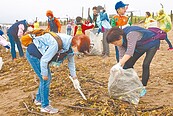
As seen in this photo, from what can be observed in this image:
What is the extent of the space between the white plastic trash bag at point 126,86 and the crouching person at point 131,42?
0.14 meters

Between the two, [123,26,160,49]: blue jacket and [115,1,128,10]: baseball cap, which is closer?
[123,26,160,49]: blue jacket

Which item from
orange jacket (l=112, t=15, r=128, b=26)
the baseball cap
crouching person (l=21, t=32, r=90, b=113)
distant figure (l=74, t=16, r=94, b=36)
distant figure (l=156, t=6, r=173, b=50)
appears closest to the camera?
crouching person (l=21, t=32, r=90, b=113)

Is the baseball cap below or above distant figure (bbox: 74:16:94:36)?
above

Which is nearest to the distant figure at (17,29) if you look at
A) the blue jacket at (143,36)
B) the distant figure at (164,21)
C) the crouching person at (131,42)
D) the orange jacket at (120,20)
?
the orange jacket at (120,20)

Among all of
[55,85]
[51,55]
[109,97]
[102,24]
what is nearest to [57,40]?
[51,55]

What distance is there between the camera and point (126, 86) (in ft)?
14.8

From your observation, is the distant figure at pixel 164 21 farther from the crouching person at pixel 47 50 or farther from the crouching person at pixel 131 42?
the crouching person at pixel 47 50

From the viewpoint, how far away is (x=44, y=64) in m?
3.85

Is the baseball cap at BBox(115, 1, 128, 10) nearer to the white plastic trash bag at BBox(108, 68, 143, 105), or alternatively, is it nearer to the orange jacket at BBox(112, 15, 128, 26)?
the orange jacket at BBox(112, 15, 128, 26)

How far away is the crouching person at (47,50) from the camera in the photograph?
381cm

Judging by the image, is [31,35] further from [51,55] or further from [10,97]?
[10,97]

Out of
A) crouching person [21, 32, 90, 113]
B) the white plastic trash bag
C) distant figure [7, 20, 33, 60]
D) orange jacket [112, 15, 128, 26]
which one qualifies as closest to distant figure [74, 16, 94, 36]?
distant figure [7, 20, 33, 60]

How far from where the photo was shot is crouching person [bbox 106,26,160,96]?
4.21 meters

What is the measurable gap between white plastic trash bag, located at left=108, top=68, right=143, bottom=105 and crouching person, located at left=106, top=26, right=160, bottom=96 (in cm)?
14
